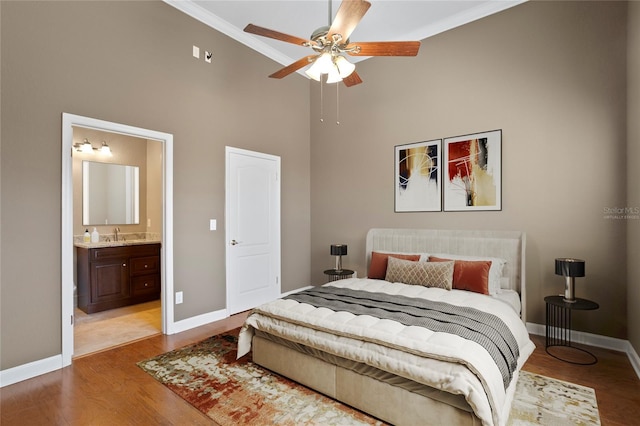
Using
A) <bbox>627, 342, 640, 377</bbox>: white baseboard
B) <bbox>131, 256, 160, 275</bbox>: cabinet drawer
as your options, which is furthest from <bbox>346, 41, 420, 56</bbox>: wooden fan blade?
<bbox>131, 256, 160, 275</bbox>: cabinet drawer

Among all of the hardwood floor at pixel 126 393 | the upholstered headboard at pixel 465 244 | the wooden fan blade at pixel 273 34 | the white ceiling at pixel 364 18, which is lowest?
the hardwood floor at pixel 126 393

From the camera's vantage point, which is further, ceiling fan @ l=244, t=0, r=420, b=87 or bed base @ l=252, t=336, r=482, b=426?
ceiling fan @ l=244, t=0, r=420, b=87

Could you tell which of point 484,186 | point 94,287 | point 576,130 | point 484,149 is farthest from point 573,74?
point 94,287

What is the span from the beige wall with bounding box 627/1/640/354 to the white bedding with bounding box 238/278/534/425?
1.00 metres

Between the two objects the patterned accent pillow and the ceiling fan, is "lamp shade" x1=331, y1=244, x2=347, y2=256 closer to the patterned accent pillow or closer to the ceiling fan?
the patterned accent pillow

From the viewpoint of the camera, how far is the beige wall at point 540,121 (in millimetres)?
3031

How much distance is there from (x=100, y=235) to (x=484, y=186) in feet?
17.4

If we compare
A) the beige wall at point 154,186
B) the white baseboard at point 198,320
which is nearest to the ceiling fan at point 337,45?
the white baseboard at point 198,320

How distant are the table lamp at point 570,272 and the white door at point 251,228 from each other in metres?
3.42

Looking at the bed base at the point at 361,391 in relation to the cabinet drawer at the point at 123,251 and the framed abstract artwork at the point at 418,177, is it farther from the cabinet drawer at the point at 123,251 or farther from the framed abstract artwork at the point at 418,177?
the cabinet drawer at the point at 123,251

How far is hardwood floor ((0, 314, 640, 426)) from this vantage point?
2.05m

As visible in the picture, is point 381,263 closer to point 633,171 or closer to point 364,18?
point 633,171

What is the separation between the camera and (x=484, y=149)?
3680mm

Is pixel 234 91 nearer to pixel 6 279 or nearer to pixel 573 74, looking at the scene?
pixel 6 279
